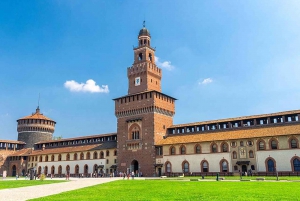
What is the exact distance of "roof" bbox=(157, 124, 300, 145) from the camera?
5069 cm

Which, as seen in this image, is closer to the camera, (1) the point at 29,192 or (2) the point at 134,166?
(1) the point at 29,192

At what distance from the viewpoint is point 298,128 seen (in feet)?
164

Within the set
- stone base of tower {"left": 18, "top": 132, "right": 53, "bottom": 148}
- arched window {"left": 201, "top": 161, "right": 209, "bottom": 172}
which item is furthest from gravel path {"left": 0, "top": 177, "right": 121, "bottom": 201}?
stone base of tower {"left": 18, "top": 132, "right": 53, "bottom": 148}

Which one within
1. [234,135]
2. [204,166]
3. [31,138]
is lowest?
[204,166]

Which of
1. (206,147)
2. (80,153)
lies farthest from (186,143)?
(80,153)

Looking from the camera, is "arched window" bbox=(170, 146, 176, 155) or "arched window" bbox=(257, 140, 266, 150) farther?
"arched window" bbox=(170, 146, 176, 155)

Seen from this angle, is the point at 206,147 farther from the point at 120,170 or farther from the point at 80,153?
the point at 80,153

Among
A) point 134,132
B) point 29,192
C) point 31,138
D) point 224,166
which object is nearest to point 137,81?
point 134,132

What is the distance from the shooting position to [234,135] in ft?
182

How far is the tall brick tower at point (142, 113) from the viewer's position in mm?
64662

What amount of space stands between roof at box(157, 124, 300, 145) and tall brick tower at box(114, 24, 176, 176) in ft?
12.1

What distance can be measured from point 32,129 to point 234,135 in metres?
69.0

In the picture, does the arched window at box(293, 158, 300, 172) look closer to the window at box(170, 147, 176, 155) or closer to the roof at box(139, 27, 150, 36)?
the window at box(170, 147, 176, 155)

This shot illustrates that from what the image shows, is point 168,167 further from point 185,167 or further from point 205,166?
point 205,166
